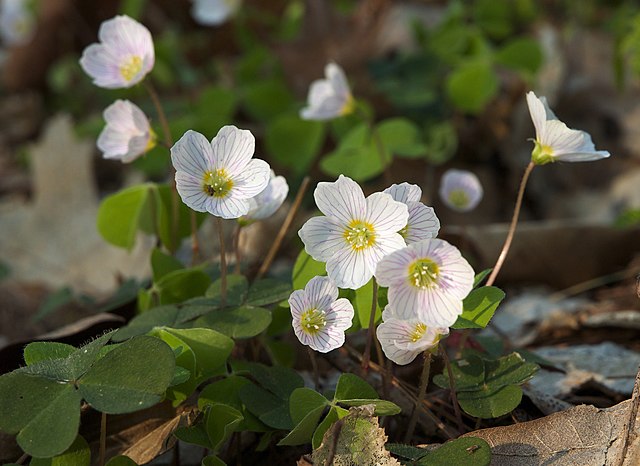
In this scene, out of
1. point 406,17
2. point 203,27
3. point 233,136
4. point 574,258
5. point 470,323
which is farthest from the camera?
point 203,27

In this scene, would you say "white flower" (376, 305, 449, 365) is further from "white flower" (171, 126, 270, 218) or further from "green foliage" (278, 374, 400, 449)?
"white flower" (171, 126, 270, 218)

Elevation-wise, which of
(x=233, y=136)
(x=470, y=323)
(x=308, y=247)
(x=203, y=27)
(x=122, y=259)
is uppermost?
Answer: (x=233, y=136)

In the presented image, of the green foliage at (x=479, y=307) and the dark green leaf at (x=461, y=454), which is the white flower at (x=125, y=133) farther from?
the dark green leaf at (x=461, y=454)

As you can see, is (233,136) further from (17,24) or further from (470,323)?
(17,24)

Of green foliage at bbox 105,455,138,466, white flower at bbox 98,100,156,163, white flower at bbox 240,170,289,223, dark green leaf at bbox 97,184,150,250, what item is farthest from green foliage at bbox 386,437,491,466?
dark green leaf at bbox 97,184,150,250

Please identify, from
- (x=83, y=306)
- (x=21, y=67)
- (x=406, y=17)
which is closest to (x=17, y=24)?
(x=21, y=67)

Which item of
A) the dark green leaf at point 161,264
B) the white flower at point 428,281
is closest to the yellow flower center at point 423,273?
the white flower at point 428,281
